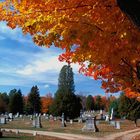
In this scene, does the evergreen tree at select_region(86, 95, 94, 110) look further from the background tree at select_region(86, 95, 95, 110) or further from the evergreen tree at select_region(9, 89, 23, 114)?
the evergreen tree at select_region(9, 89, 23, 114)

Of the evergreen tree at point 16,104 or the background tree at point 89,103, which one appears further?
the background tree at point 89,103

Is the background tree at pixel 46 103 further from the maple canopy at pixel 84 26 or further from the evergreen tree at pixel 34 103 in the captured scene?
the maple canopy at pixel 84 26

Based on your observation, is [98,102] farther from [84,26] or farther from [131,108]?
[84,26]

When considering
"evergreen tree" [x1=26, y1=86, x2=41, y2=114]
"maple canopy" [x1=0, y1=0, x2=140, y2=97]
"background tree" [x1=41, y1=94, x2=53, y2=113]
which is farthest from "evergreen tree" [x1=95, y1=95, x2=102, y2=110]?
"maple canopy" [x1=0, y1=0, x2=140, y2=97]

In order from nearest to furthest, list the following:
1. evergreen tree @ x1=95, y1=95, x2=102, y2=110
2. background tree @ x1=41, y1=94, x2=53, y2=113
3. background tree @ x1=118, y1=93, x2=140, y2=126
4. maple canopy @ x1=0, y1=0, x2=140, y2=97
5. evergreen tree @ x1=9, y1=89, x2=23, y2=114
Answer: maple canopy @ x1=0, y1=0, x2=140, y2=97, background tree @ x1=118, y1=93, x2=140, y2=126, evergreen tree @ x1=9, y1=89, x2=23, y2=114, background tree @ x1=41, y1=94, x2=53, y2=113, evergreen tree @ x1=95, y1=95, x2=102, y2=110

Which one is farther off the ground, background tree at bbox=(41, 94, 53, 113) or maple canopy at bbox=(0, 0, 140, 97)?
background tree at bbox=(41, 94, 53, 113)

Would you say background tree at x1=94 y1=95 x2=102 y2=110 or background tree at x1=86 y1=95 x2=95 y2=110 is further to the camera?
background tree at x1=94 y1=95 x2=102 y2=110

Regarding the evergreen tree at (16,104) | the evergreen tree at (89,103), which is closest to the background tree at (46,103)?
the evergreen tree at (16,104)

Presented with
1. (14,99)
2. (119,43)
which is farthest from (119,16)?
(14,99)

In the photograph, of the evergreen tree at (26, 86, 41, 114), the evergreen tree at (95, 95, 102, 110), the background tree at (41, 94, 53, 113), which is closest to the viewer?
the evergreen tree at (26, 86, 41, 114)

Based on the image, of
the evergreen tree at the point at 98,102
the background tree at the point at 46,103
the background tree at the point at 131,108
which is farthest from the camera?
the evergreen tree at the point at 98,102

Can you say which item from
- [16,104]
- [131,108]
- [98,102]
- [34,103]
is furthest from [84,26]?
[98,102]

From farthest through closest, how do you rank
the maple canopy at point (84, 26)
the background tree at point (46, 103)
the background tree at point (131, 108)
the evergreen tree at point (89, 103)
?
the evergreen tree at point (89, 103)
the background tree at point (46, 103)
the background tree at point (131, 108)
the maple canopy at point (84, 26)

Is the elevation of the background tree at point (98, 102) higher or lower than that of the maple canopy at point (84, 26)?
higher
